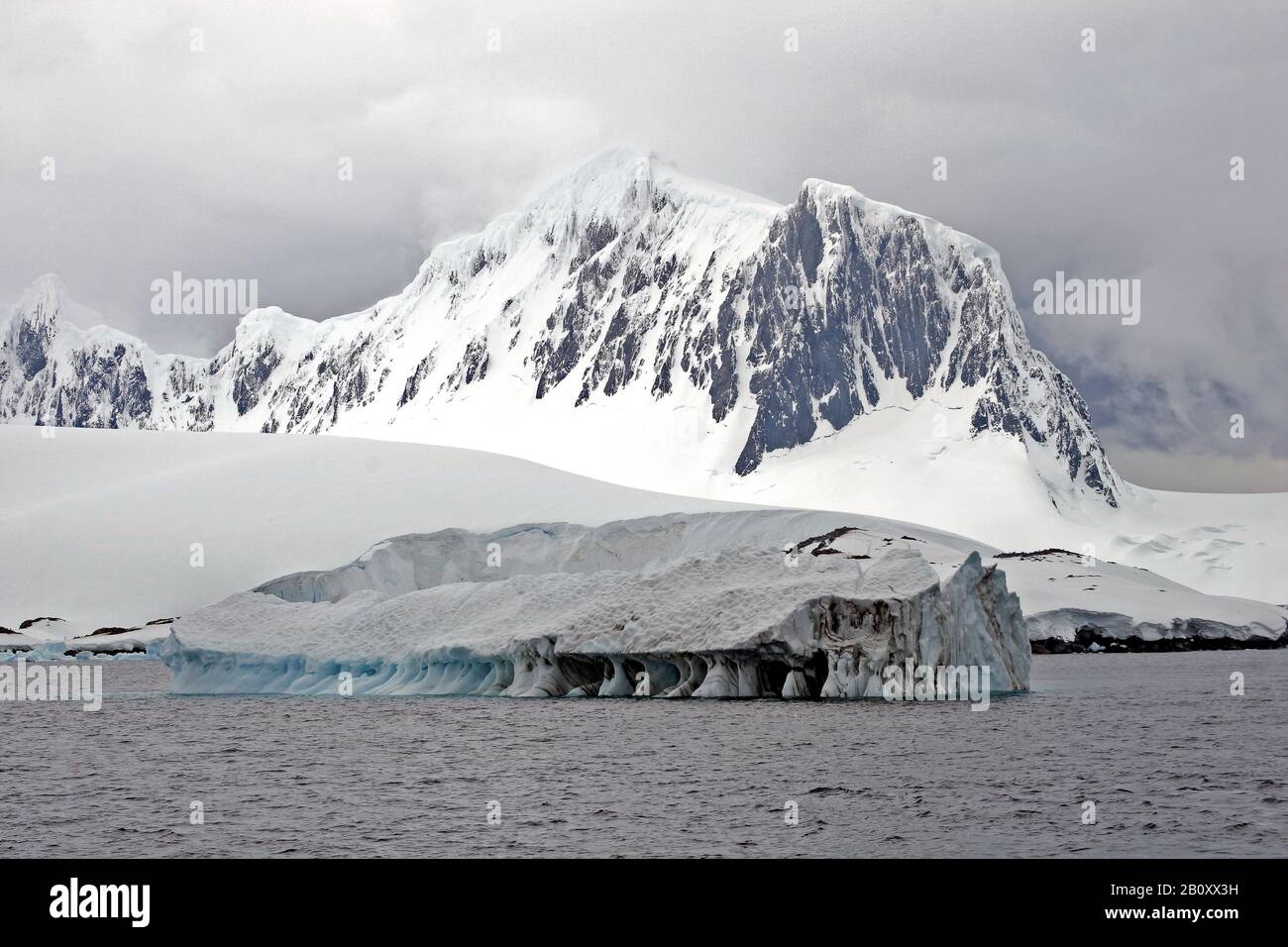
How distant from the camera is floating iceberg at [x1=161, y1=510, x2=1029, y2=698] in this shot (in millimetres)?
31438

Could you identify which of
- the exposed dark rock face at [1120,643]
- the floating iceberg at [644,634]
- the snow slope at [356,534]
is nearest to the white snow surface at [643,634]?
the floating iceberg at [644,634]

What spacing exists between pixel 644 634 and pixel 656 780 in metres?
12.1

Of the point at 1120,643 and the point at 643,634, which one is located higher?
the point at 643,634

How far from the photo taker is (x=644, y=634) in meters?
32.4

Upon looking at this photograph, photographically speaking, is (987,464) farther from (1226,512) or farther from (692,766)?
(692,766)

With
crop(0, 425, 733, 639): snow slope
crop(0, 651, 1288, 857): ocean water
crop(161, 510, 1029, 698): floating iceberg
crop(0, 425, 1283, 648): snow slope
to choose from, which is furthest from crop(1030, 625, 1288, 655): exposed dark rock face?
crop(0, 651, 1288, 857): ocean water

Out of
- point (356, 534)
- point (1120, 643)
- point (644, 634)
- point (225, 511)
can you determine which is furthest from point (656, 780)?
point (225, 511)

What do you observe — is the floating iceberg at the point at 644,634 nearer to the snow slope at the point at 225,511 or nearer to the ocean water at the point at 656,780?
the ocean water at the point at 656,780

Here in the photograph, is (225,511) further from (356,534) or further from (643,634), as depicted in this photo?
(643,634)

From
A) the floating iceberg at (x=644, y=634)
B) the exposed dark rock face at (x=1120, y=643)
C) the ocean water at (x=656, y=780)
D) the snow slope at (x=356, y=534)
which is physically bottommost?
the exposed dark rock face at (x=1120, y=643)

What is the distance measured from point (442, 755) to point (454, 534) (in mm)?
35498

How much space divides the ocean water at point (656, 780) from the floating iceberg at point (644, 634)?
1.27 m

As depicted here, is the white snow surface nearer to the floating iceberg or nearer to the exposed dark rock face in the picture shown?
the floating iceberg

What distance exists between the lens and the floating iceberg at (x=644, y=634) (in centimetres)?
3144
